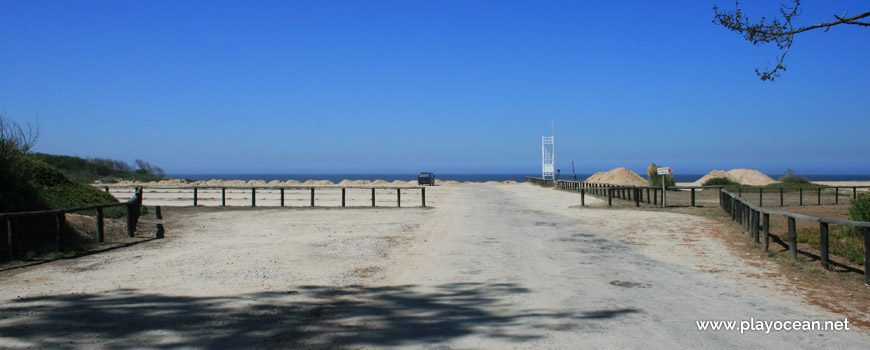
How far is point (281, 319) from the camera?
18.6 feet

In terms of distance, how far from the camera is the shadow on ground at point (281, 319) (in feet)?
16.3

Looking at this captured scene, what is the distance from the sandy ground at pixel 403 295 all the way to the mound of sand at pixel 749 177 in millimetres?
47211

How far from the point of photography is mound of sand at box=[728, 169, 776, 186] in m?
53.6

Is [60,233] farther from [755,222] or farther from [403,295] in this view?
[755,222]

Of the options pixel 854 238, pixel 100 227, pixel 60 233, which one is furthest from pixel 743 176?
pixel 60 233

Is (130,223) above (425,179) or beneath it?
beneath

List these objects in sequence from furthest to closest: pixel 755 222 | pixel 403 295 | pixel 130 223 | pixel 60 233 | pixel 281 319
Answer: pixel 130 223, pixel 755 222, pixel 60 233, pixel 403 295, pixel 281 319

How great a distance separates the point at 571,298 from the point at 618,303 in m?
0.53

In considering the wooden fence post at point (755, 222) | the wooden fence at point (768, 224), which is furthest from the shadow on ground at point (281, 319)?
the wooden fence post at point (755, 222)

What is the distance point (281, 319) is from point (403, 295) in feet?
5.27

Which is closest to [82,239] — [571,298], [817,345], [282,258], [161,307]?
[282,258]

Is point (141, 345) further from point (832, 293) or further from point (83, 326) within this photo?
point (832, 293)

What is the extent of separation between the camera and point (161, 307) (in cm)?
616

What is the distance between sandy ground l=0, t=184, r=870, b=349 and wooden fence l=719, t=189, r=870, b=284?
29.9 inches
